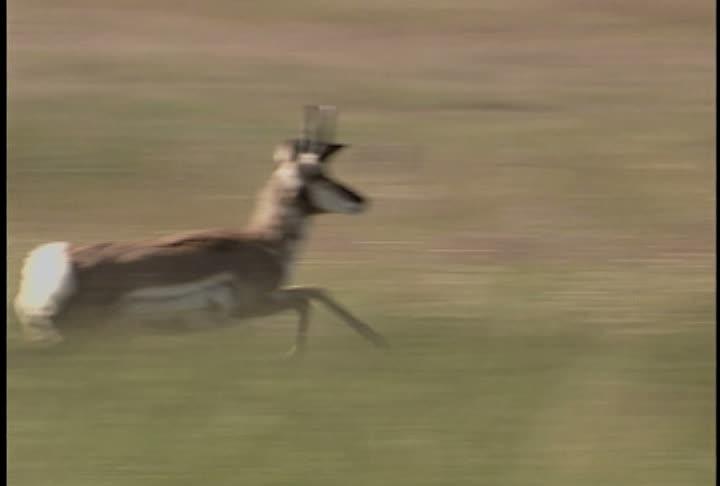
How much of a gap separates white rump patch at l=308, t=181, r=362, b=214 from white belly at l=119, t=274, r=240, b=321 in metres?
0.52

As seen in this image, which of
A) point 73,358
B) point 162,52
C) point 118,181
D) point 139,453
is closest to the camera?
point 139,453

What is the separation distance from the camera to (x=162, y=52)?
9.28m

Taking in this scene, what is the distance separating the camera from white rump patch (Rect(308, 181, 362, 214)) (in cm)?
552

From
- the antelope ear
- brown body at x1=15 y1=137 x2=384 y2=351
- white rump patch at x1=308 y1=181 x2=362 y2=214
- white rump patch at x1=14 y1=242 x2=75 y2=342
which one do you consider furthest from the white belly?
the antelope ear

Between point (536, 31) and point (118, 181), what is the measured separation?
11.6 ft

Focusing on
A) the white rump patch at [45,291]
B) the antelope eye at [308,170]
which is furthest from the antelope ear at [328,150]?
the white rump patch at [45,291]

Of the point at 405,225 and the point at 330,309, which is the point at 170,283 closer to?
the point at 330,309

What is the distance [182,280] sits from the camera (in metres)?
5.02

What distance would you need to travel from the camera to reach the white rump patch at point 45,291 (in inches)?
194

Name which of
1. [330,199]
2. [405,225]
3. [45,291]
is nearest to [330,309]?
[330,199]

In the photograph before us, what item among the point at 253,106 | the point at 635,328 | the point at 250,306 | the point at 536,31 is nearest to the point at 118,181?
the point at 253,106

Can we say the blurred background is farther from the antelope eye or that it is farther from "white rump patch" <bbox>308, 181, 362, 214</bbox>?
the antelope eye

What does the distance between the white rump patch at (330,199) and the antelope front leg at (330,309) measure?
0.34 metres

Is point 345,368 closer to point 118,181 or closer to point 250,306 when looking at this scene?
point 250,306
